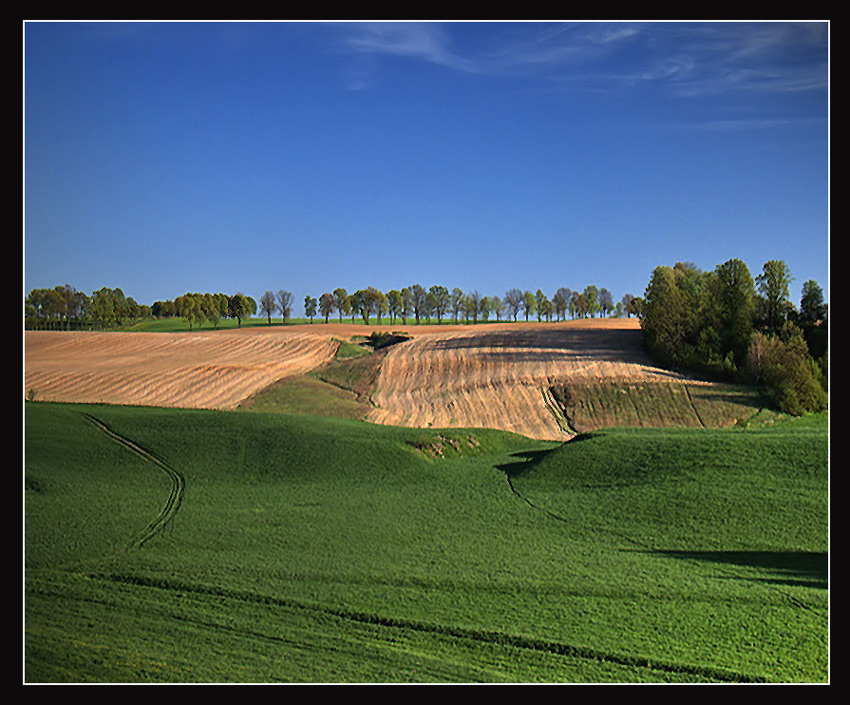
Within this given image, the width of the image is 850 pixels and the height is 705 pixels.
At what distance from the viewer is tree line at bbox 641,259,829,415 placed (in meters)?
34.2

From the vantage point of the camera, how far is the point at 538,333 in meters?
55.1

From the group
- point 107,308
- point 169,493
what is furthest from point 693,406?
point 107,308

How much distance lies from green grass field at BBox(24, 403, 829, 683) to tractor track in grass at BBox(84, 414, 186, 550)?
0.09m

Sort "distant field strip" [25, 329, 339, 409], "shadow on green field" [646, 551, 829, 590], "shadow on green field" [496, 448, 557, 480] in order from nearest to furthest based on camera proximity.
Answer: "shadow on green field" [646, 551, 829, 590] < "shadow on green field" [496, 448, 557, 480] < "distant field strip" [25, 329, 339, 409]

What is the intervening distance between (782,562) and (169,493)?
13.0 m

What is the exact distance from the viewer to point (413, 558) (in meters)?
13.2

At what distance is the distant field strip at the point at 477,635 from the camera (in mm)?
8867

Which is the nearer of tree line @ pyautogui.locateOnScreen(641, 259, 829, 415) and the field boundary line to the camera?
the field boundary line

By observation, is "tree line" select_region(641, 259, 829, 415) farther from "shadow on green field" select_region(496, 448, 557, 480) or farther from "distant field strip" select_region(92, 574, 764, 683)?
"distant field strip" select_region(92, 574, 764, 683)

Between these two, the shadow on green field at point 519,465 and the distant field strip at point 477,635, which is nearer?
the distant field strip at point 477,635

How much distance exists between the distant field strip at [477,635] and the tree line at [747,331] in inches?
1081

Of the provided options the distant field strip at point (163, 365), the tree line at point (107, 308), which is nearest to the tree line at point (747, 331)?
the distant field strip at point (163, 365)

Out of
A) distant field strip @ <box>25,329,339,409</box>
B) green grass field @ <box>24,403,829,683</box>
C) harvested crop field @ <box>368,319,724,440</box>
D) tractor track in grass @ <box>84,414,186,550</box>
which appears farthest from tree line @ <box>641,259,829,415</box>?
tractor track in grass @ <box>84,414,186,550</box>

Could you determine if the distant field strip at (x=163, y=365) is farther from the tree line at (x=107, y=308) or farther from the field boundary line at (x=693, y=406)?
the field boundary line at (x=693, y=406)
